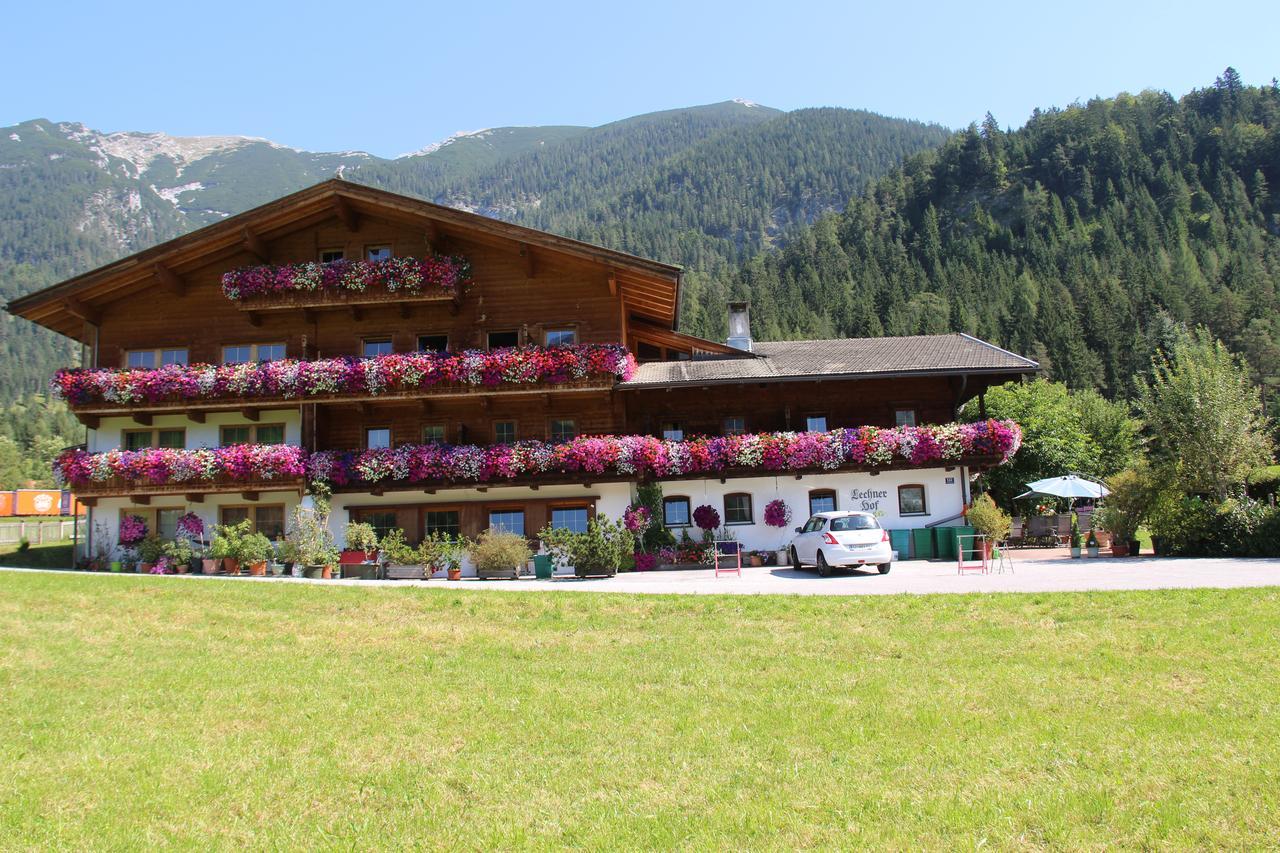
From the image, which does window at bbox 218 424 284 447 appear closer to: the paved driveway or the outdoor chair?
the paved driveway

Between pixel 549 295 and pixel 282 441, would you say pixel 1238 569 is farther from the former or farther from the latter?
pixel 282 441

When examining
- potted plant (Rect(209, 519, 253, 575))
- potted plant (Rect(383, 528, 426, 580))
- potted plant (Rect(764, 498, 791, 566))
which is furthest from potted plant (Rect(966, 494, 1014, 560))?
potted plant (Rect(209, 519, 253, 575))

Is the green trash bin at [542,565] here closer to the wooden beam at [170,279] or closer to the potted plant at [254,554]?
the potted plant at [254,554]

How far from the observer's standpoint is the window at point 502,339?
28.2 meters

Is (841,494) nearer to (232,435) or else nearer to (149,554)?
(232,435)

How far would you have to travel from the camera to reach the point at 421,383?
26438mm

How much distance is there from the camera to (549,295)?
28125mm

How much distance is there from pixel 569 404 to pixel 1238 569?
57.8ft

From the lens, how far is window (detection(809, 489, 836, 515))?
27.0 meters

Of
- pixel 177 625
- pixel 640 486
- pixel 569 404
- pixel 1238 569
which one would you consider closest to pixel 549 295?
pixel 569 404

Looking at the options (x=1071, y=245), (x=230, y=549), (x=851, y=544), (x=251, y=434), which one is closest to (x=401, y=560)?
(x=230, y=549)

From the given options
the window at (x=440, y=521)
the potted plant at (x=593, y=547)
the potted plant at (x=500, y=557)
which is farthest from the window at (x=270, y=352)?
the potted plant at (x=593, y=547)

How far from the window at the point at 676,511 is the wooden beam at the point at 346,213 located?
43.7 ft

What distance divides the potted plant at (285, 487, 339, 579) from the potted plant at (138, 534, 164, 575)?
3.77m
